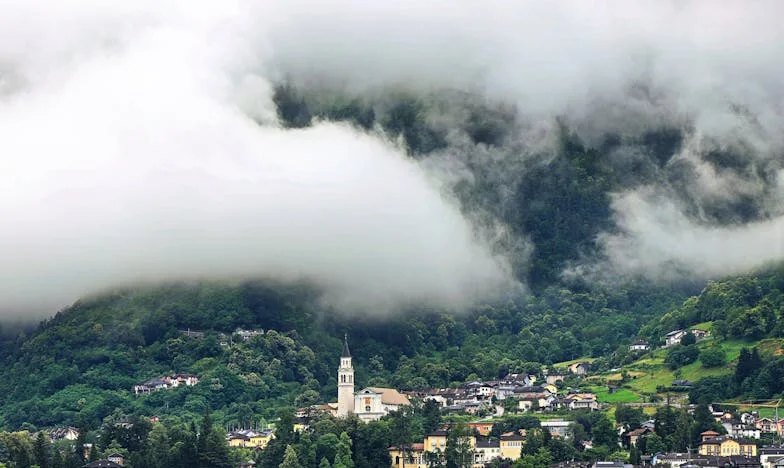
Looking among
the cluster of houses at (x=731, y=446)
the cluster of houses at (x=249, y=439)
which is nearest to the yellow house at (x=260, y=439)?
the cluster of houses at (x=249, y=439)

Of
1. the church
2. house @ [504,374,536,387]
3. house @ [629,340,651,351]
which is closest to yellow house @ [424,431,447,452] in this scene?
the church

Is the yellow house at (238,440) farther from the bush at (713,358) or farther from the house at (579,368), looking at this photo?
the bush at (713,358)

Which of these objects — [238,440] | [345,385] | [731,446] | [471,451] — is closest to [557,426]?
[471,451]

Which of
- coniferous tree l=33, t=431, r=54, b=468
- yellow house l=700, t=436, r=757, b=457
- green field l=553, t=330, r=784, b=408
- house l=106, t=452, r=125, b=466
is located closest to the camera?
yellow house l=700, t=436, r=757, b=457

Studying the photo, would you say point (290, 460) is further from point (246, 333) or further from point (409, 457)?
point (246, 333)

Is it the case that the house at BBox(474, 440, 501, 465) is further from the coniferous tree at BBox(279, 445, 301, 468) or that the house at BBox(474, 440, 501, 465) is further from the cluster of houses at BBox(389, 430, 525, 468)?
the coniferous tree at BBox(279, 445, 301, 468)

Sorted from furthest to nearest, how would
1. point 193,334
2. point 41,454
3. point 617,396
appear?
point 193,334
point 617,396
point 41,454
